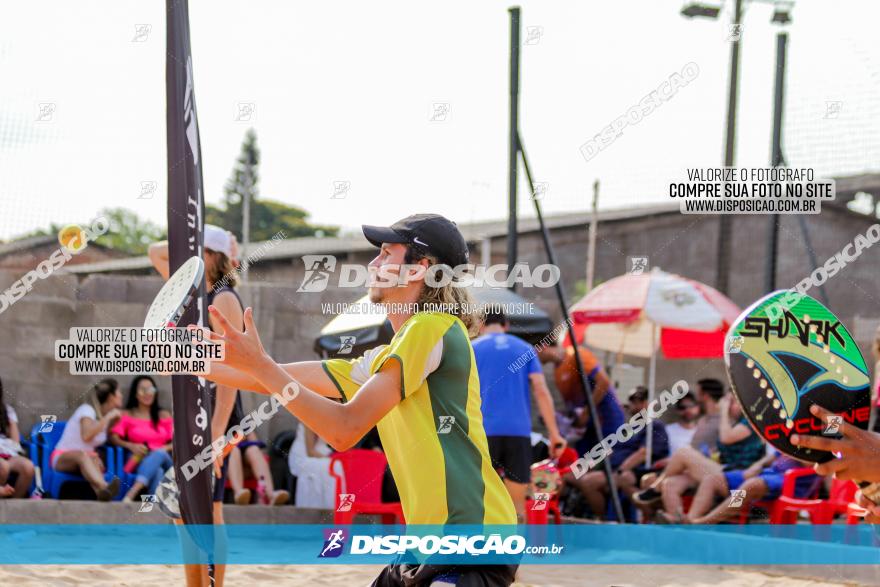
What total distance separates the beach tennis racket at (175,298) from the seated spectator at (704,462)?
582 cm

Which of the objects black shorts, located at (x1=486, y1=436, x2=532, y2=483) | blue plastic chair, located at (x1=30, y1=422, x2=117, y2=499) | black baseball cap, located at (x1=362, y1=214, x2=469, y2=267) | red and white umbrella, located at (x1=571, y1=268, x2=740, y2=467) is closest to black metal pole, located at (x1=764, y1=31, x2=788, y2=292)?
red and white umbrella, located at (x1=571, y1=268, x2=740, y2=467)

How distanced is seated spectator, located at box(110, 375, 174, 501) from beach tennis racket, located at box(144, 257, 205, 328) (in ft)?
17.1

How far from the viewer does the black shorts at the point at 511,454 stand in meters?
7.09

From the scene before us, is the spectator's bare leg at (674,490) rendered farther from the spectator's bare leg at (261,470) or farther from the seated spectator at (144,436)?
the seated spectator at (144,436)

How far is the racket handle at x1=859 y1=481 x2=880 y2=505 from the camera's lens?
3188 mm

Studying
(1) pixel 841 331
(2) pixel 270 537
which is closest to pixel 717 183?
(2) pixel 270 537

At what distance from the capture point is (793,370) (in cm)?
329

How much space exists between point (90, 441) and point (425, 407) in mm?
6084

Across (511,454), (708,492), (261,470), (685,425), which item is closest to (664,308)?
(685,425)

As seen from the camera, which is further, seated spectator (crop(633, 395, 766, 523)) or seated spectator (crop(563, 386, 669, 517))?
seated spectator (crop(563, 386, 669, 517))

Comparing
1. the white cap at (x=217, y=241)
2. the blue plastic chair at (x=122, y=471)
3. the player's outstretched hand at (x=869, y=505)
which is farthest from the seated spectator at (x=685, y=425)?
the player's outstretched hand at (x=869, y=505)

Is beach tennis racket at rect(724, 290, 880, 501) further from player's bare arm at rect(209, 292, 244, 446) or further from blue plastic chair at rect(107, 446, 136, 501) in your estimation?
blue plastic chair at rect(107, 446, 136, 501)

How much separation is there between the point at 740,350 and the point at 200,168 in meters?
2.17

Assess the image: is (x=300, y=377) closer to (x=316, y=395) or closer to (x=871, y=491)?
(x=316, y=395)
